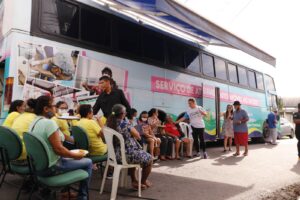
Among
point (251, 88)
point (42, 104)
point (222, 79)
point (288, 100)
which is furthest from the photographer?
point (288, 100)

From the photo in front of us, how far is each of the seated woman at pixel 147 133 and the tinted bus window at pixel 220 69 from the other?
13.9 ft

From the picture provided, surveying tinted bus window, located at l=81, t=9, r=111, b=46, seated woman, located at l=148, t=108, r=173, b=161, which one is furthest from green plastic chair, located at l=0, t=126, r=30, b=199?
seated woman, located at l=148, t=108, r=173, b=161

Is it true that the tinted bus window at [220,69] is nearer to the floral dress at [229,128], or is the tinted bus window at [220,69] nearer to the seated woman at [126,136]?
the floral dress at [229,128]

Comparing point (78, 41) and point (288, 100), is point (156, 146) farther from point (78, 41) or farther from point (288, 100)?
point (288, 100)

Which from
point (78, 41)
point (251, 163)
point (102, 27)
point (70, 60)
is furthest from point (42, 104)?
point (251, 163)

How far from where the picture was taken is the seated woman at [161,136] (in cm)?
711

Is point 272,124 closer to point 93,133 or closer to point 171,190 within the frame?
point 171,190

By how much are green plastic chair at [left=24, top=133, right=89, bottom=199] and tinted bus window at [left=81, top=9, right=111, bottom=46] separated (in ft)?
11.4

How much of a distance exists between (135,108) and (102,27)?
2.09 metres

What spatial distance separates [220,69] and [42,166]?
839 cm

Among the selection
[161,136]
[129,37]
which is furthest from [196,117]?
[129,37]

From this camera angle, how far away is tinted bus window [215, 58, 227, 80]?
32.9 ft

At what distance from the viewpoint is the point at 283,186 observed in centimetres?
477

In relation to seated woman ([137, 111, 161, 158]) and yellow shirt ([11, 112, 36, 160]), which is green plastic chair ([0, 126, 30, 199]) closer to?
yellow shirt ([11, 112, 36, 160])
